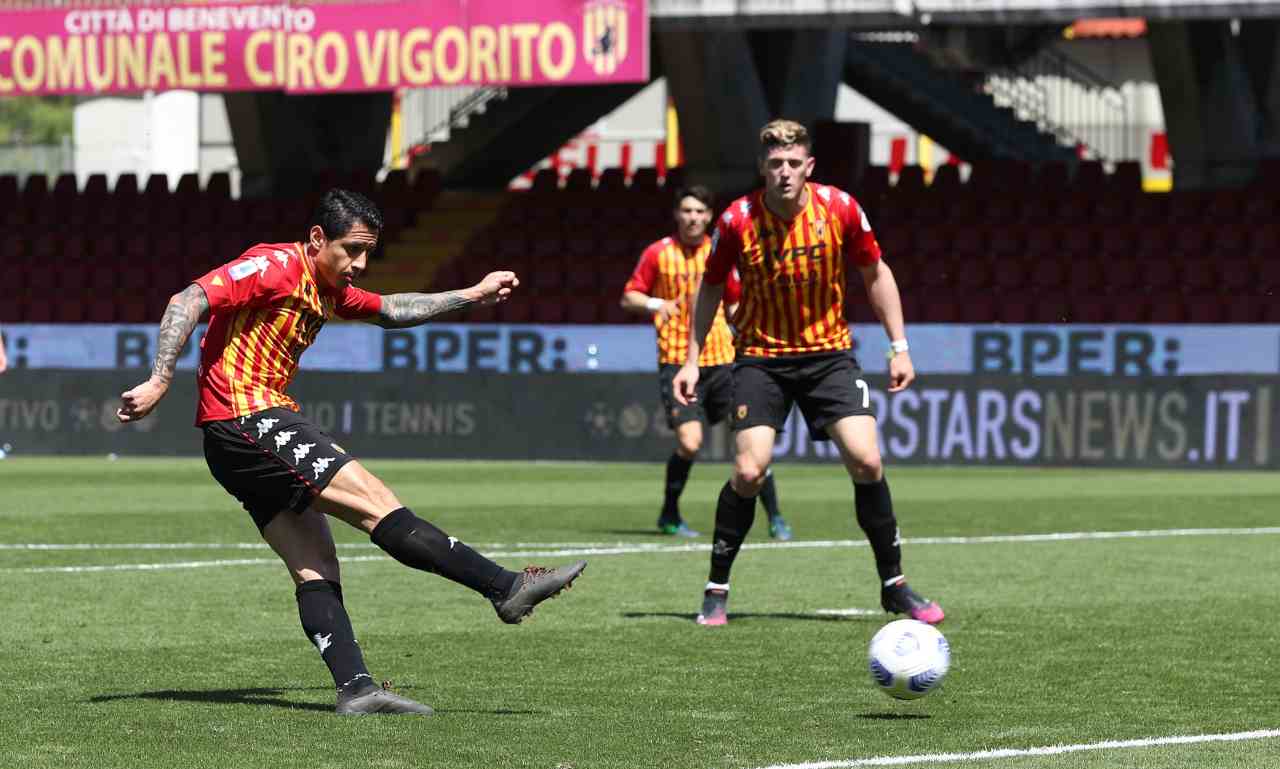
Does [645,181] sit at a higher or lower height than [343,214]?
higher

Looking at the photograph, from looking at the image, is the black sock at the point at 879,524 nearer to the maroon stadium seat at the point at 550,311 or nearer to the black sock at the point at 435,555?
the black sock at the point at 435,555

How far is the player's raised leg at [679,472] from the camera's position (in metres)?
13.8

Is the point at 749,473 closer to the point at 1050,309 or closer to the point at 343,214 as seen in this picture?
the point at 343,214

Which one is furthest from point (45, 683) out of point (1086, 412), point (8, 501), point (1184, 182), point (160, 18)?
point (1184, 182)

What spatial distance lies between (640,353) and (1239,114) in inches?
343

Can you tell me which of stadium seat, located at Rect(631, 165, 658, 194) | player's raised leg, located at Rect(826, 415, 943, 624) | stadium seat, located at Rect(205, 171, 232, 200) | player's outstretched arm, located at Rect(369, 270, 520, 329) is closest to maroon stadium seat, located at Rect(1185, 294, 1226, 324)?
stadium seat, located at Rect(631, 165, 658, 194)

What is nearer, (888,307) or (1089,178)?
(888,307)

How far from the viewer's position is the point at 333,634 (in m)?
7.00

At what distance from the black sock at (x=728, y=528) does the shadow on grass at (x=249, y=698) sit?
226 centimetres

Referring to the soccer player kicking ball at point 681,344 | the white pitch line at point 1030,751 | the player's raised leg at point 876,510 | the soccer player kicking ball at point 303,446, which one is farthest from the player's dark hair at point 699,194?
the white pitch line at point 1030,751

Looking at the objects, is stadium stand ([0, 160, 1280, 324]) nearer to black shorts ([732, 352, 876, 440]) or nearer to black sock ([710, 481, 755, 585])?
black sock ([710, 481, 755, 585])

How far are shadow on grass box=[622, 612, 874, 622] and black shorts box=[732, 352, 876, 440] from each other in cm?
83

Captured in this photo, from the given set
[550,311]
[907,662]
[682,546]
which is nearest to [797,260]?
[907,662]

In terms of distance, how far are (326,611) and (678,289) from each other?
697cm
